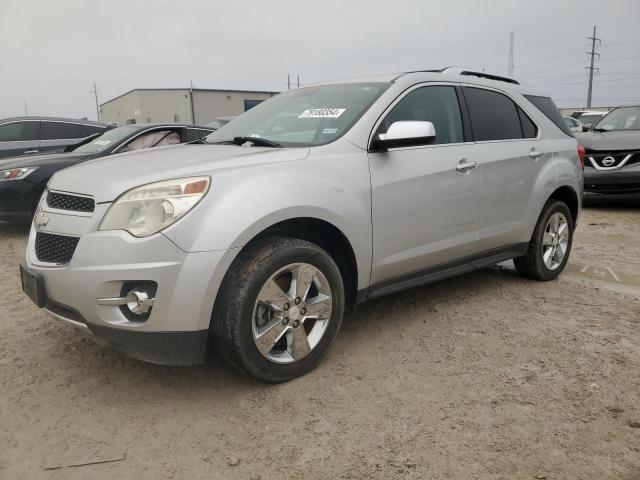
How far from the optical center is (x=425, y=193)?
339 centimetres

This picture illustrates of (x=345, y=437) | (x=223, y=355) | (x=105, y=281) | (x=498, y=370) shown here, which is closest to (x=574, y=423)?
(x=498, y=370)

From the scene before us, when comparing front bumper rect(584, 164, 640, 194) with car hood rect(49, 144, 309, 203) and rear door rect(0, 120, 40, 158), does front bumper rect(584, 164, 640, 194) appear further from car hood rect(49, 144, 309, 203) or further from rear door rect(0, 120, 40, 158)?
rear door rect(0, 120, 40, 158)

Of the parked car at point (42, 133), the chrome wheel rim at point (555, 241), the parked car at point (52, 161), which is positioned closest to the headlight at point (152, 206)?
the chrome wheel rim at point (555, 241)

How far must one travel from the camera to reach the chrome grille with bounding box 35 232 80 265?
2.58 meters

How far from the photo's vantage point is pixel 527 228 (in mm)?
4344

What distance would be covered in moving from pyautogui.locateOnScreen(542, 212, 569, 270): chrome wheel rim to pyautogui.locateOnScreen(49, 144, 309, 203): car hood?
2659mm

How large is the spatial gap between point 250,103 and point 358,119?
47041 mm

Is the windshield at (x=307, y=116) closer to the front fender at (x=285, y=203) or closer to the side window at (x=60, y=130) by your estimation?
the front fender at (x=285, y=203)

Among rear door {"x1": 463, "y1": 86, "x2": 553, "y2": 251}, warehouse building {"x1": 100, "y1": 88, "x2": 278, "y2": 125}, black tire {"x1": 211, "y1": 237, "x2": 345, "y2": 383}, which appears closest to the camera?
black tire {"x1": 211, "y1": 237, "x2": 345, "y2": 383}

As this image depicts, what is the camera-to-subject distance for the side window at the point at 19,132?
9.46m

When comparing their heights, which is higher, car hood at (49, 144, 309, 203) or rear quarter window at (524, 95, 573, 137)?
rear quarter window at (524, 95, 573, 137)

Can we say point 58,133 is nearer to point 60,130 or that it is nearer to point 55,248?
point 60,130

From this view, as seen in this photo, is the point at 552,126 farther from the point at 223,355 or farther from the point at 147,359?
the point at 147,359

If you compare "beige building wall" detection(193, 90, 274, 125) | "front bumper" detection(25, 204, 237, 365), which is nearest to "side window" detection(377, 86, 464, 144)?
"front bumper" detection(25, 204, 237, 365)
